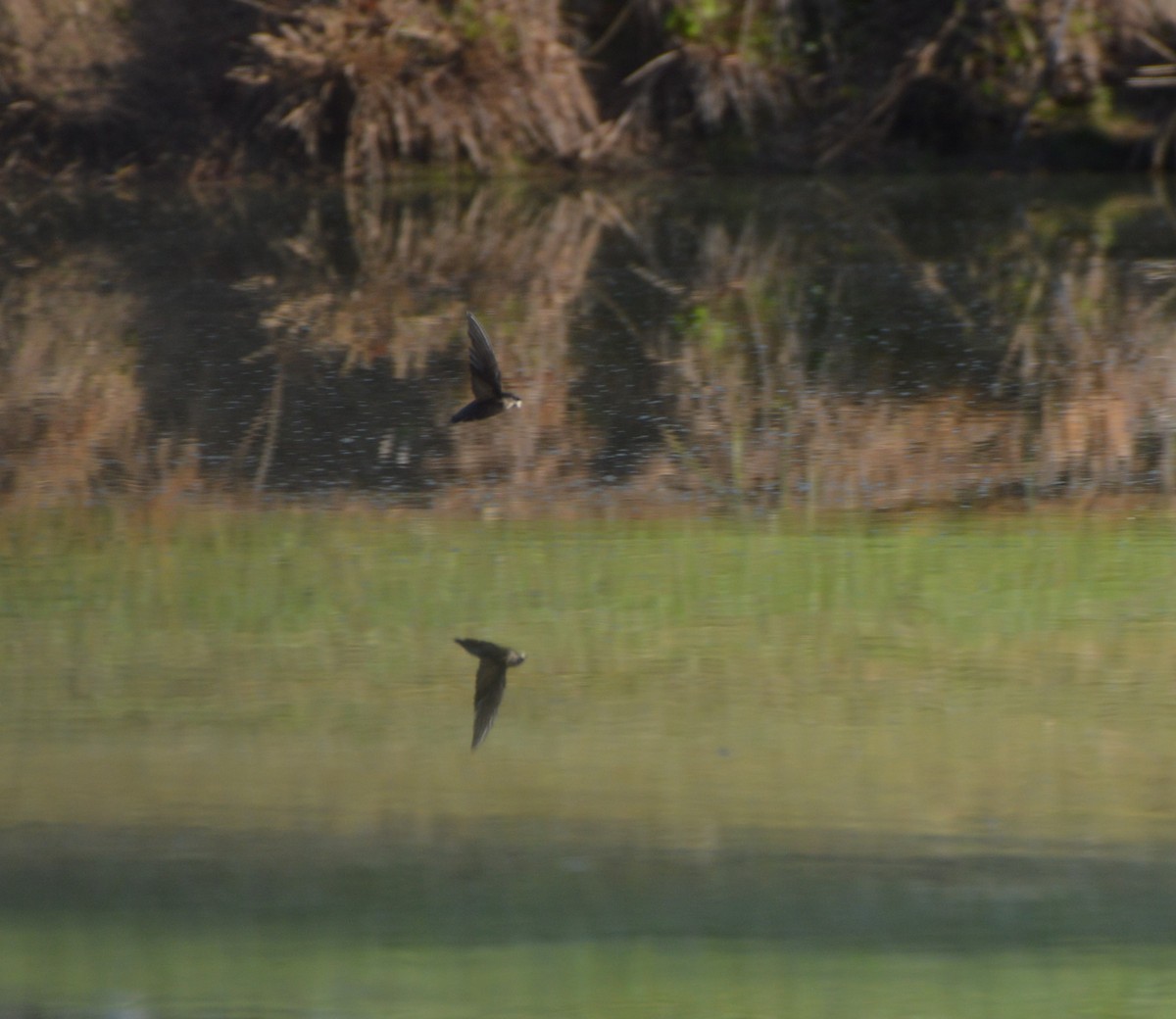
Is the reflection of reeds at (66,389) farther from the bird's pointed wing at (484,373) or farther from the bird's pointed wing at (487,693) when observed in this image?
the bird's pointed wing at (487,693)

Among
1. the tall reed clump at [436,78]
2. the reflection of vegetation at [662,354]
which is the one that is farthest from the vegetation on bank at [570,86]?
the reflection of vegetation at [662,354]

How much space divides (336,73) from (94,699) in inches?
355

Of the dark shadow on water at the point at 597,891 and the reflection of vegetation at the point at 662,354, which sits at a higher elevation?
the reflection of vegetation at the point at 662,354

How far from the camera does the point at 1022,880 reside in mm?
2836

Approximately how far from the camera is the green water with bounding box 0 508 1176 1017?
2.62 m

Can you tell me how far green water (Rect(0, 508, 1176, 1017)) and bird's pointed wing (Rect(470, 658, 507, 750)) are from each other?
0.08ft

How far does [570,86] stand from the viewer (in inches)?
479

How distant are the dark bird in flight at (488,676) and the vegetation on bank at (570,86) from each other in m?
8.59

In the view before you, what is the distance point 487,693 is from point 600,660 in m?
0.27

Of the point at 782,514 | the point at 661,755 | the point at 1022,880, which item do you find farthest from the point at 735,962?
the point at 782,514

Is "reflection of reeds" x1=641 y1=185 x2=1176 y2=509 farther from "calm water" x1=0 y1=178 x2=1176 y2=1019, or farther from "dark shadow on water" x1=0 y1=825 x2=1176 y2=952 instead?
"dark shadow on water" x1=0 y1=825 x2=1176 y2=952

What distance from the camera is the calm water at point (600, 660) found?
268cm

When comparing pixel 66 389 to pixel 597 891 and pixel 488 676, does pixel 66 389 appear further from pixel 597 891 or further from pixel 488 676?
pixel 597 891

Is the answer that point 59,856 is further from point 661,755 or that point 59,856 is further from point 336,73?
point 336,73
